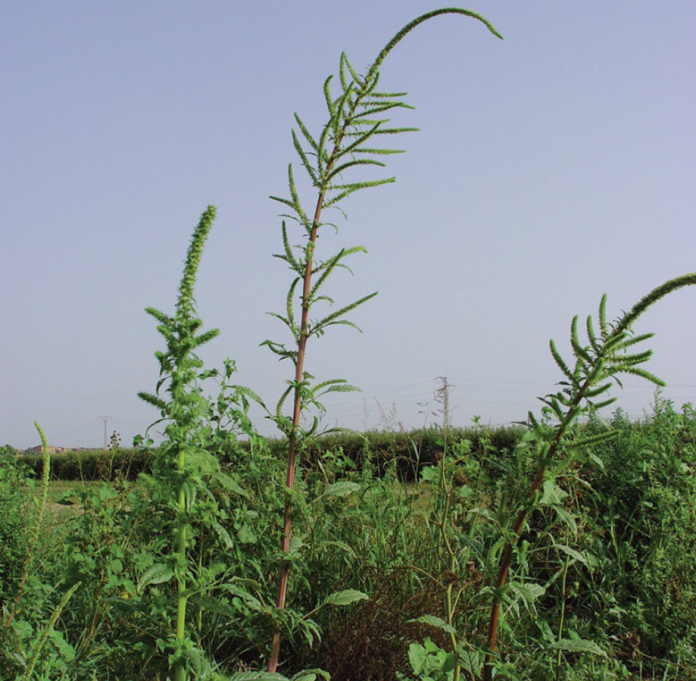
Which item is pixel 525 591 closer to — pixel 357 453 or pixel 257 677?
pixel 257 677

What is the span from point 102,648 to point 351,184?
2116mm

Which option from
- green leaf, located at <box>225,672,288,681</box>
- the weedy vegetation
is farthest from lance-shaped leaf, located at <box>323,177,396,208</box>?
green leaf, located at <box>225,672,288,681</box>

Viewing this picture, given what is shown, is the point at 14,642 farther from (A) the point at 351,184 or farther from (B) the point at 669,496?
(B) the point at 669,496

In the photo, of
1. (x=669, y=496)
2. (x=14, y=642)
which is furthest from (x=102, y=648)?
(x=669, y=496)

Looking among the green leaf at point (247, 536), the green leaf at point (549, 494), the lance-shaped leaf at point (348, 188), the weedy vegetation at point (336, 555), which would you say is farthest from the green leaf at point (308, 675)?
the lance-shaped leaf at point (348, 188)

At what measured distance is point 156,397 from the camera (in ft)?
6.68

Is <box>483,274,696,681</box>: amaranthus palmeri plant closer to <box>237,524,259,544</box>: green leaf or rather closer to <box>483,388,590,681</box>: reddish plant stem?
<box>483,388,590,681</box>: reddish plant stem

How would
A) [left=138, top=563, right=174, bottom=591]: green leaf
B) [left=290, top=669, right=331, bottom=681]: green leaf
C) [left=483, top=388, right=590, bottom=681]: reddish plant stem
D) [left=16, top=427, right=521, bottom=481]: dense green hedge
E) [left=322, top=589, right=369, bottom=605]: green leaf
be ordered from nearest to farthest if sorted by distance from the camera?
[left=138, top=563, right=174, bottom=591]: green leaf
[left=483, top=388, right=590, bottom=681]: reddish plant stem
[left=290, top=669, right=331, bottom=681]: green leaf
[left=322, top=589, right=369, bottom=605]: green leaf
[left=16, top=427, right=521, bottom=481]: dense green hedge

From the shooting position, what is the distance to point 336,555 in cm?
302

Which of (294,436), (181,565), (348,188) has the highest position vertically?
(348,188)

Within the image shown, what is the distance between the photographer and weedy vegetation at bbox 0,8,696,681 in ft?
6.60

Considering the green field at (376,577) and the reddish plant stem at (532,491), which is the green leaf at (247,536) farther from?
the reddish plant stem at (532,491)

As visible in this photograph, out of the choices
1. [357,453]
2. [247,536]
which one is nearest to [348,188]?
[247,536]

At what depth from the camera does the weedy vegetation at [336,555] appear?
6.60ft
